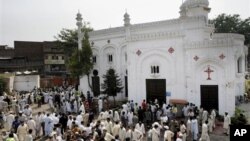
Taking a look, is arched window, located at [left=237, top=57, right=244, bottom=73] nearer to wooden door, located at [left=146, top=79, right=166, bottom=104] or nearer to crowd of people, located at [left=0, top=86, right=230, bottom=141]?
wooden door, located at [left=146, top=79, right=166, bottom=104]

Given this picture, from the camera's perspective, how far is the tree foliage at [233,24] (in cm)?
4041

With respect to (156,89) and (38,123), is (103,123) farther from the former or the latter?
(156,89)

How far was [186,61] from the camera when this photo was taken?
61.2ft

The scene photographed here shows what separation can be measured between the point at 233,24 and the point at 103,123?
33868 mm

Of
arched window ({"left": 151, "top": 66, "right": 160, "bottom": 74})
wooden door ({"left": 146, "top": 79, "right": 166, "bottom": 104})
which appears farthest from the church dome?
wooden door ({"left": 146, "top": 79, "right": 166, "bottom": 104})

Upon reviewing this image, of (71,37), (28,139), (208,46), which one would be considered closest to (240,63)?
(208,46)

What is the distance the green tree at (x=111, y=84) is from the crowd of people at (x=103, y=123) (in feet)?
6.31

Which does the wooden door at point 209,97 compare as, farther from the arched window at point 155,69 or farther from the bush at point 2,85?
the bush at point 2,85

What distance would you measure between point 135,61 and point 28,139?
10629 millimetres

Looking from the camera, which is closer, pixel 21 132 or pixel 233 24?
pixel 21 132

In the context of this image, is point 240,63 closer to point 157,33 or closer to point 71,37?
point 157,33

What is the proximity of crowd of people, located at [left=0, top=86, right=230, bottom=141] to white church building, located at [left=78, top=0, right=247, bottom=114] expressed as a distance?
1.65 meters

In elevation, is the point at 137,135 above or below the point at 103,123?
below

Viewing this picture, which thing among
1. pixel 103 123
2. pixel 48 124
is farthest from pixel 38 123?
pixel 103 123
